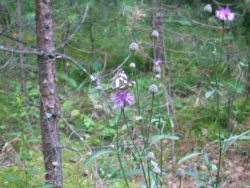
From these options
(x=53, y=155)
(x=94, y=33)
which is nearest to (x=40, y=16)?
(x=53, y=155)

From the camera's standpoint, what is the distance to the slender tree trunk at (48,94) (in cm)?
280

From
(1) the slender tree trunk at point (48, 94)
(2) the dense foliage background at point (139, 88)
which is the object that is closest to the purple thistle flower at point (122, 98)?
(1) the slender tree trunk at point (48, 94)

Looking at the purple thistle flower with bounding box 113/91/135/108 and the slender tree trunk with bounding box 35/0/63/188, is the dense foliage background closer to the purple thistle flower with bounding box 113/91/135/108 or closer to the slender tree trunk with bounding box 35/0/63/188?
the slender tree trunk with bounding box 35/0/63/188

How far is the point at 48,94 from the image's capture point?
2.89 meters

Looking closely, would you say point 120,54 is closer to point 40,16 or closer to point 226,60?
point 226,60

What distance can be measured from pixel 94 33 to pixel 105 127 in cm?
192

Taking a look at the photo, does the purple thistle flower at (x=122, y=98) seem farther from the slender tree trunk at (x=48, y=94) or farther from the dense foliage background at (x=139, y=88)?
the dense foliage background at (x=139, y=88)

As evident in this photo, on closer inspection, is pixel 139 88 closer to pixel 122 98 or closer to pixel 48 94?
pixel 48 94

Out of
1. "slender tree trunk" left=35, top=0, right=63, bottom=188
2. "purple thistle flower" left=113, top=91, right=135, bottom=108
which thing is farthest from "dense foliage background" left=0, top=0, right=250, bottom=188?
"purple thistle flower" left=113, top=91, right=135, bottom=108

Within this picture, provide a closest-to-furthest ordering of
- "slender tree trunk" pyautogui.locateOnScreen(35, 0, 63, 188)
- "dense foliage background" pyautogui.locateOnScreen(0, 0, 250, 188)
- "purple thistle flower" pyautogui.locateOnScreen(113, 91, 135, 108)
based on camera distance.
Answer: "purple thistle flower" pyautogui.locateOnScreen(113, 91, 135, 108) < "slender tree trunk" pyautogui.locateOnScreen(35, 0, 63, 188) < "dense foliage background" pyautogui.locateOnScreen(0, 0, 250, 188)

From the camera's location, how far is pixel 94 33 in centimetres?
658

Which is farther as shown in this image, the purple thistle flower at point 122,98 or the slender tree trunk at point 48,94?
the slender tree trunk at point 48,94

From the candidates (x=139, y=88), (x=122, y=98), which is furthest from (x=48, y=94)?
(x=139, y=88)

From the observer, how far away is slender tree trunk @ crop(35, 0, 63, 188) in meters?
2.80
